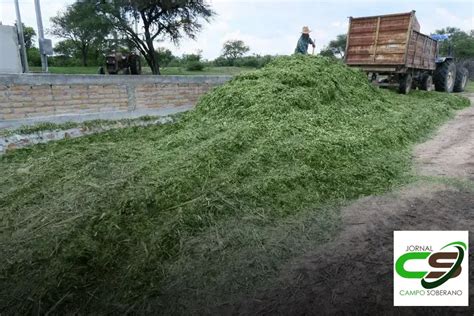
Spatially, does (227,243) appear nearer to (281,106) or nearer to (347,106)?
(281,106)

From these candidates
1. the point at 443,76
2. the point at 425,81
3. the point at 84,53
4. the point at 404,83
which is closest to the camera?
the point at 404,83

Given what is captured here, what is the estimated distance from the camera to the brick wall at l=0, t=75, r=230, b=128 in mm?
4746

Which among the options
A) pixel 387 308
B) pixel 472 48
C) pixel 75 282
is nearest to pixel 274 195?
pixel 387 308

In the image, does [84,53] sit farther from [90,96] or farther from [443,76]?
[90,96]

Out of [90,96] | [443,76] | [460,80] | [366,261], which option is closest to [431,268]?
[366,261]

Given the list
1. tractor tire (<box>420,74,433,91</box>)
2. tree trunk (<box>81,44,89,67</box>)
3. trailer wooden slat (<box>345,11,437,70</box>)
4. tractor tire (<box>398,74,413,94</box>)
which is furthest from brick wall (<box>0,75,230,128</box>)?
tree trunk (<box>81,44,89,67</box>)

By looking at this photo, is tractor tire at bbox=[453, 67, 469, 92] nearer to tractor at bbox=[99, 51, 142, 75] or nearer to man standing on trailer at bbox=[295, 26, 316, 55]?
man standing on trailer at bbox=[295, 26, 316, 55]

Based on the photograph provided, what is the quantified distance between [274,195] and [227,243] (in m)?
0.80

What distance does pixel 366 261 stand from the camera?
7.86 ft

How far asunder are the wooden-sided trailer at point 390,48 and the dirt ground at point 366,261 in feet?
18.0

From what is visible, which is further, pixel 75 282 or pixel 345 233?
pixel 345 233

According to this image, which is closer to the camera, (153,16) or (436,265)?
(436,265)

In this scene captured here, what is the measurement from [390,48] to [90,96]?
23.6 ft

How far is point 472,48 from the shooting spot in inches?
1078
